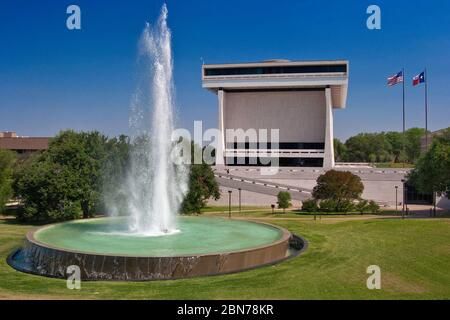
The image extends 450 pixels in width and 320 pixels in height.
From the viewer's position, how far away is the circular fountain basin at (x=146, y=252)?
48.6ft

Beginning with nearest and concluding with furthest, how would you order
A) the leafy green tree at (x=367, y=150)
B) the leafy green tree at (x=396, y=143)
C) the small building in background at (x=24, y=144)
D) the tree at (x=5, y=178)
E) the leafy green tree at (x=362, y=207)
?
the tree at (x=5, y=178)
the leafy green tree at (x=362, y=207)
the small building in background at (x=24, y=144)
the leafy green tree at (x=367, y=150)
the leafy green tree at (x=396, y=143)

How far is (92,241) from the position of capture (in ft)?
61.5

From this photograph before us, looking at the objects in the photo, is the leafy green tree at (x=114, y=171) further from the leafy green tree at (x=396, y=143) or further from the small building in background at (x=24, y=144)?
the leafy green tree at (x=396, y=143)

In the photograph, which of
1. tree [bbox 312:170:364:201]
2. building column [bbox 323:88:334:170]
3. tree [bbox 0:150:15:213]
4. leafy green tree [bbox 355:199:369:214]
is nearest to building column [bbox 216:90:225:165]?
building column [bbox 323:88:334:170]

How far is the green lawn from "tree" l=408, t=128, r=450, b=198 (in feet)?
47.2

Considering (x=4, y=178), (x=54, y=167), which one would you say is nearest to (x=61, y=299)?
(x=54, y=167)


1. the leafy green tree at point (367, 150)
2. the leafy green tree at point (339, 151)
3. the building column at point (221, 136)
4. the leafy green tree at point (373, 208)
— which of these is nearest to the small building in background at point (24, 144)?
the building column at point (221, 136)

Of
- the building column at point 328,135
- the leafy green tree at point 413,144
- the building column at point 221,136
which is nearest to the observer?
the building column at point 328,135

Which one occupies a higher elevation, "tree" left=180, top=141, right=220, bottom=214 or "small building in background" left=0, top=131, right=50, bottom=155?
"small building in background" left=0, top=131, right=50, bottom=155

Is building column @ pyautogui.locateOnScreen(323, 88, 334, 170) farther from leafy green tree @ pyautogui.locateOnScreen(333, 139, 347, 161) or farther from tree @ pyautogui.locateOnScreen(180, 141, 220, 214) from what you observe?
leafy green tree @ pyautogui.locateOnScreen(333, 139, 347, 161)

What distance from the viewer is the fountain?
14906 millimetres

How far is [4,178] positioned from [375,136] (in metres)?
96.3

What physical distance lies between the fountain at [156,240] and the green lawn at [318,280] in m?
0.59

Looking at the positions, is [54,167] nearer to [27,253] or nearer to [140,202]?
[140,202]
